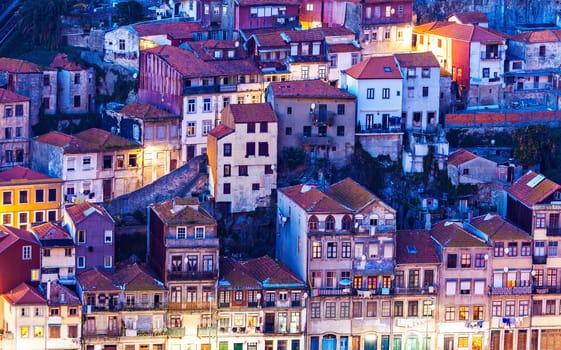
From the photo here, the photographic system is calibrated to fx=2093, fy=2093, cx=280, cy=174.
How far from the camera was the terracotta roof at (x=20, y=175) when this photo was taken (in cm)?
10700

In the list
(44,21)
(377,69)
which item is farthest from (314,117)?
(44,21)

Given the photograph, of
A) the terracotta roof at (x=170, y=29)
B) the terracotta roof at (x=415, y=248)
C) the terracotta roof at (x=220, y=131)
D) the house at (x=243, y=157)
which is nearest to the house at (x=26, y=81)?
the terracotta roof at (x=170, y=29)

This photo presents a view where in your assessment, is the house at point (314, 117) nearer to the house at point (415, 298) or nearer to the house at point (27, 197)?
the house at point (415, 298)

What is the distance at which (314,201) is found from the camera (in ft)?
341

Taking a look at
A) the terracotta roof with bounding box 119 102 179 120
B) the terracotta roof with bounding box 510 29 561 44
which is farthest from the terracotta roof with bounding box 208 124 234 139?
the terracotta roof with bounding box 510 29 561 44

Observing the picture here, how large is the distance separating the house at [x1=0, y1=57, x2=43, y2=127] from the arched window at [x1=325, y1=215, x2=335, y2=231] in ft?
61.6

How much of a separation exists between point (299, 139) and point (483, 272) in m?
12.5

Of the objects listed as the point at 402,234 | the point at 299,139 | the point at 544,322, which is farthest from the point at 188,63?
the point at 544,322

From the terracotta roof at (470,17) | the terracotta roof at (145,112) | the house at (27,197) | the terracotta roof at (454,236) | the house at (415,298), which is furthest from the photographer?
the terracotta roof at (470,17)

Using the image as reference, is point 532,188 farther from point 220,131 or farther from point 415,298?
point 220,131

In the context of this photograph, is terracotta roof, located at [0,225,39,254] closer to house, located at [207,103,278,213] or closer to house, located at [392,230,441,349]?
house, located at [207,103,278,213]

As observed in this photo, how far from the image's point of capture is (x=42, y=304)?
9962 cm

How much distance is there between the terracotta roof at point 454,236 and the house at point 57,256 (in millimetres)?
18497

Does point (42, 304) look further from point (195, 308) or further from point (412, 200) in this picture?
point (412, 200)
